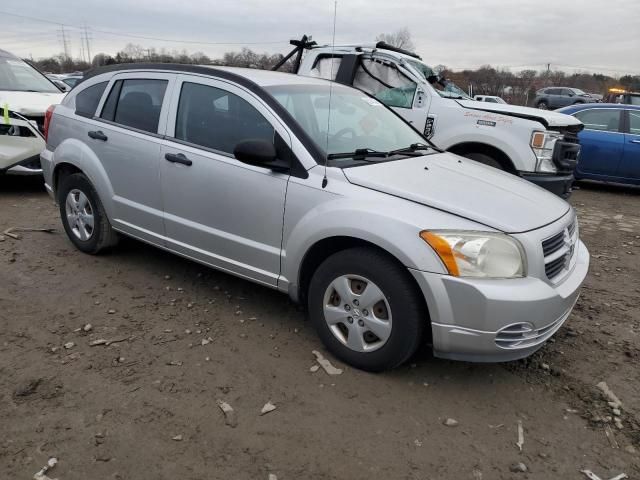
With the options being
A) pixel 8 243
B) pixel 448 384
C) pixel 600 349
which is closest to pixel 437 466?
pixel 448 384

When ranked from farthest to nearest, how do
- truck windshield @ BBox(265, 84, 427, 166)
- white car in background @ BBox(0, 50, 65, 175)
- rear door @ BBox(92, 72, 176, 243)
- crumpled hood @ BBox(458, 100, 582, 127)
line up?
white car in background @ BBox(0, 50, 65, 175) < crumpled hood @ BBox(458, 100, 582, 127) < rear door @ BBox(92, 72, 176, 243) < truck windshield @ BBox(265, 84, 427, 166)

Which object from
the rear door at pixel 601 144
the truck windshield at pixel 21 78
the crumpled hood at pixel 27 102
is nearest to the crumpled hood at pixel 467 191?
the crumpled hood at pixel 27 102

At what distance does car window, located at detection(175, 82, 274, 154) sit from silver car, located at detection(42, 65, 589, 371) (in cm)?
1

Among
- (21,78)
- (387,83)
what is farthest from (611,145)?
(21,78)

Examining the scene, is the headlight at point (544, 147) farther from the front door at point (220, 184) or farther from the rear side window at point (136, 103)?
the rear side window at point (136, 103)

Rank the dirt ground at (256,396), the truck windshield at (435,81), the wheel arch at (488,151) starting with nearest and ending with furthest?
the dirt ground at (256,396) < the wheel arch at (488,151) < the truck windshield at (435,81)

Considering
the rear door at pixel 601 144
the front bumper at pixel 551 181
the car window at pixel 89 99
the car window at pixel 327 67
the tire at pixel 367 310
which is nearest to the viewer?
the tire at pixel 367 310

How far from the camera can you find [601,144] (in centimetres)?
894

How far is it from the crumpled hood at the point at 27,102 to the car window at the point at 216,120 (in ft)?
13.2

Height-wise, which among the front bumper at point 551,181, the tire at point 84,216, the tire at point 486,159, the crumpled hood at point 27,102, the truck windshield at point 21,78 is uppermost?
the truck windshield at point 21,78

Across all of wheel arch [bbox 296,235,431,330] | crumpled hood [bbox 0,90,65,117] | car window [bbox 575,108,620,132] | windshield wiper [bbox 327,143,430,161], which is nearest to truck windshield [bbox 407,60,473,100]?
windshield wiper [bbox 327,143,430,161]

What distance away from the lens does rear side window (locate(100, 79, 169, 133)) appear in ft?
13.0

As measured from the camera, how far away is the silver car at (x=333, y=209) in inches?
105

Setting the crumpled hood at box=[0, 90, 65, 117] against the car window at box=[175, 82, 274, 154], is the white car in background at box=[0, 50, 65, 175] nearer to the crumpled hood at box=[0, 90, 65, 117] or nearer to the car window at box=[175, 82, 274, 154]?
the crumpled hood at box=[0, 90, 65, 117]
